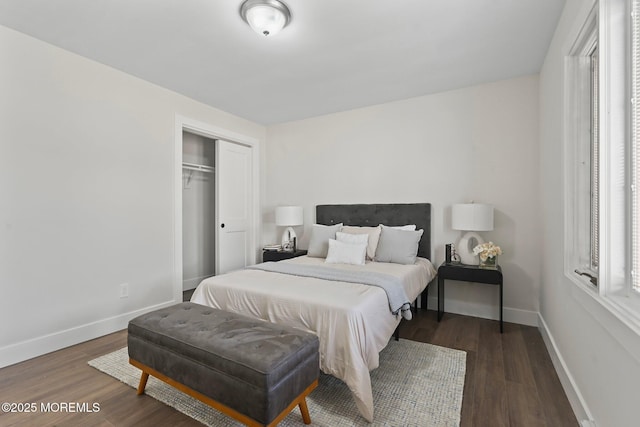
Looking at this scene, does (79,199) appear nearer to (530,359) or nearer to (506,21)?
(506,21)

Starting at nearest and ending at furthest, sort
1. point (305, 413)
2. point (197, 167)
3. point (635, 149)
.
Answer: point (635, 149) < point (305, 413) < point (197, 167)

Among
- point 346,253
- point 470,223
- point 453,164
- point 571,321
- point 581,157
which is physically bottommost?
point 571,321

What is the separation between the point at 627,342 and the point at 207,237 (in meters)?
4.76

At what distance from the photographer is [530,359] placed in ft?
7.64

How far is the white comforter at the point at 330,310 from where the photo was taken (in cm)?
171

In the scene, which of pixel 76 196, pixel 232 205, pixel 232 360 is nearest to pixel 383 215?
pixel 232 205

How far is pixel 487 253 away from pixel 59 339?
4002mm

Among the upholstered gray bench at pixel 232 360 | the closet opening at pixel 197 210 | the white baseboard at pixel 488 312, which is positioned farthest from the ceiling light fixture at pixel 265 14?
the white baseboard at pixel 488 312

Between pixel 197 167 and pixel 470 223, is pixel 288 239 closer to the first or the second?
pixel 197 167

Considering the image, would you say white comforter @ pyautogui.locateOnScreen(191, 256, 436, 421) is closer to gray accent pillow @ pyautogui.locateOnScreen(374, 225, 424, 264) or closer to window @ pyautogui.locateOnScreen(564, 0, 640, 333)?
gray accent pillow @ pyautogui.locateOnScreen(374, 225, 424, 264)

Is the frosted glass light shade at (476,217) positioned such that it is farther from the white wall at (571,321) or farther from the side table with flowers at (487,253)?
the white wall at (571,321)

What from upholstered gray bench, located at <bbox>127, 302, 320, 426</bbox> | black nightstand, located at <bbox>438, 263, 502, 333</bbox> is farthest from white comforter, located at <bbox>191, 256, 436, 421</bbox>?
black nightstand, located at <bbox>438, 263, 502, 333</bbox>

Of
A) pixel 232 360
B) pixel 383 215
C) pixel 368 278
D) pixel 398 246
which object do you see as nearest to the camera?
pixel 232 360

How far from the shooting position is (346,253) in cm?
320
